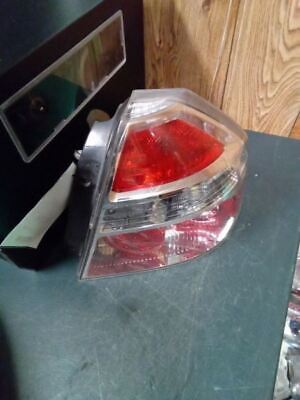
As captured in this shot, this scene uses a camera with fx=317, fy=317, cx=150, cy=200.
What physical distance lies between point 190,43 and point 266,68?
0.52 ft

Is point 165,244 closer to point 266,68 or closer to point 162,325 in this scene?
point 162,325

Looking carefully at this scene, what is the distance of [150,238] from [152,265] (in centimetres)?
5

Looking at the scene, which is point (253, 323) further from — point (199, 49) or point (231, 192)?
point (199, 49)

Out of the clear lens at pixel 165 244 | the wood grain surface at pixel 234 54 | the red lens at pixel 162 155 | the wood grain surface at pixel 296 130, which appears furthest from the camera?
the wood grain surface at pixel 296 130

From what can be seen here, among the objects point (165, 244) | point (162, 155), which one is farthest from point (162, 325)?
point (162, 155)

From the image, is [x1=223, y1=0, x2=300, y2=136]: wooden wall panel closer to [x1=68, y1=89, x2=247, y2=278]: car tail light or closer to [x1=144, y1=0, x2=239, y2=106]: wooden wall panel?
[x1=144, y1=0, x2=239, y2=106]: wooden wall panel

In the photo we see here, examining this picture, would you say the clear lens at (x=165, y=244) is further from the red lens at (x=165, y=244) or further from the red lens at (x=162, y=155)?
the red lens at (x=162, y=155)

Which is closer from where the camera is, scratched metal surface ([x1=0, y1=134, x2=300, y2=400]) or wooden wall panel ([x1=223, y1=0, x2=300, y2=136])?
scratched metal surface ([x1=0, y1=134, x2=300, y2=400])

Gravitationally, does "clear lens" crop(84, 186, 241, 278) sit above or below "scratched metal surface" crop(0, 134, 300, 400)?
above

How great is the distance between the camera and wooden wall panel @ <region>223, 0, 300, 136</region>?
0.54m

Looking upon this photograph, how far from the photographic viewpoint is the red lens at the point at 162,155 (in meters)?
0.35

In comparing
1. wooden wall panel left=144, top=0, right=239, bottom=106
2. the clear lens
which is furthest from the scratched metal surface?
wooden wall panel left=144, top=0, right=239, bottom=106

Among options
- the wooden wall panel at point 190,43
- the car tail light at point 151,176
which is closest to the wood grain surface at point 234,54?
the wooden wall panel at point 190,43

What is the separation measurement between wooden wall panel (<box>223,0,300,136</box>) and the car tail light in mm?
270
